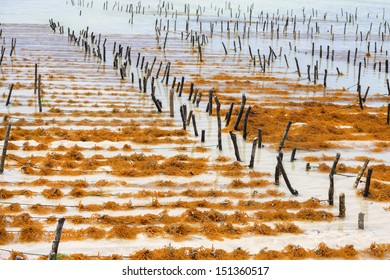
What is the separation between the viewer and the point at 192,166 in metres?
8.43

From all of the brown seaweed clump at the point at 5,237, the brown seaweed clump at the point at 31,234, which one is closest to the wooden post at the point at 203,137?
the brown seaweed clump at the point at 31,234

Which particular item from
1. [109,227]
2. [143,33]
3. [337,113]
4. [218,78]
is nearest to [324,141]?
[337,113]

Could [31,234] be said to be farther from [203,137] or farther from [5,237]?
[203,137]

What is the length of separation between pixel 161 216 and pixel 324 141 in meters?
4.45

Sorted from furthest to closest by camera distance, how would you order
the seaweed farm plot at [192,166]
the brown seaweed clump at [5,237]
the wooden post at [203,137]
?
the wooden post at [203,137], the seaweed farm plot at [192,166], the brown seaweed clump at [5,237]

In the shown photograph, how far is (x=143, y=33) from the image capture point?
27.9 metres

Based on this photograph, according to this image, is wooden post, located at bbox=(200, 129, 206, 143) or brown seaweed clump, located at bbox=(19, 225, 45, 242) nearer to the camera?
brown seaweed clump, located at bbox=(19, 225, 45, 242)

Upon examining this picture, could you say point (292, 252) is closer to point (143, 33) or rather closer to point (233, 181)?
point (233, 181)

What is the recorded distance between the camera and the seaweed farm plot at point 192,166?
6113 millimetres

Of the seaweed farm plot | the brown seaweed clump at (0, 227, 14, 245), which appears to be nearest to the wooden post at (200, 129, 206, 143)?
the seaweed farm plot

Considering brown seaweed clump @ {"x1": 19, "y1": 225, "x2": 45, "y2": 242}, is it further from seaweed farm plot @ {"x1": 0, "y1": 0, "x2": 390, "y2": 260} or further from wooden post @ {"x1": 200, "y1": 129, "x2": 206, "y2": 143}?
wooden post @ {"x1": 200, "y1": 129, "x2": 206, "y2": 143}

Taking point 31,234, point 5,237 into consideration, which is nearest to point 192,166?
point 31,234

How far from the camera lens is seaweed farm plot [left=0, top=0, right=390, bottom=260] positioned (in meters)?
6.11

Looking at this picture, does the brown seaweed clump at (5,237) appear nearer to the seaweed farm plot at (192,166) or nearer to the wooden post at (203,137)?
the seaweed farm plot at (192,166)
